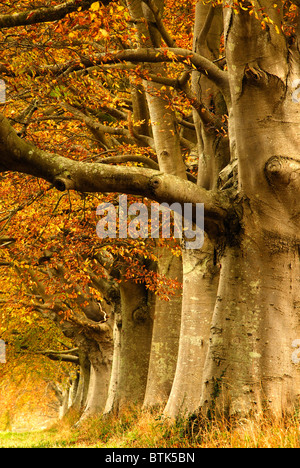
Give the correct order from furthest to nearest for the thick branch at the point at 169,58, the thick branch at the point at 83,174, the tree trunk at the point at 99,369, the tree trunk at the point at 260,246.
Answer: the tree trunk at the point at 99,369, the thick branch at the point at 169,58, the tree trunk at the point at 260,246, the thick branch at the point at 83,174

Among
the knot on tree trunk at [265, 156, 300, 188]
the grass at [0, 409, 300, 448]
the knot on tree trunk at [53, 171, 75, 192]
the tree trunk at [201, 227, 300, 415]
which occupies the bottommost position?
the grass at [0, 409, 300, 448]

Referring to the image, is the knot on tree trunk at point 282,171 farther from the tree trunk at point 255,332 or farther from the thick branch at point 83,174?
the thick branch at point 83,174

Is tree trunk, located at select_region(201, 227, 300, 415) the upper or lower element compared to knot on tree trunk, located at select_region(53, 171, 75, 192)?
lower

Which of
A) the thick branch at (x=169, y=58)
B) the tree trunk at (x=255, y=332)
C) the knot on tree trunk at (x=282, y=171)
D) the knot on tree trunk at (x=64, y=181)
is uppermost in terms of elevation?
the thick branch at (x=169, y=58)

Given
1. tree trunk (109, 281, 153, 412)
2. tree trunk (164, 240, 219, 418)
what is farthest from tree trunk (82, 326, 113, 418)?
tree trunk (164, 240, 219, 418)

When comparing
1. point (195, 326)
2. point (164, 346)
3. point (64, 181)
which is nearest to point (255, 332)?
point (195, 326)

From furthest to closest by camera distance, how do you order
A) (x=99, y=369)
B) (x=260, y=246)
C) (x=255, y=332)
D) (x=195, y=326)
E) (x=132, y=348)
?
1. (x=99, y=369)
2. (x=132, y=348)
3. (x=195, y=326)
4. (x=260, y=246)
5. (x=255, y=332)

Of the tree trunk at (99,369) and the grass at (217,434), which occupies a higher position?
the tree trunk at (99,369)

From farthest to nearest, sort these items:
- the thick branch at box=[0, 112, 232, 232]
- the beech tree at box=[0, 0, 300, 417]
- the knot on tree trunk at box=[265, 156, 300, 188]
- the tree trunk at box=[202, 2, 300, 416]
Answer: the knot on tree trunk at box=[265, 156, 300, 188] → the tree trunk at box=[202, 2, 300, 416] → the beech tree at box=[0, 0, 300, 417] → the thick branch at box=[0, 112, 232, 232]

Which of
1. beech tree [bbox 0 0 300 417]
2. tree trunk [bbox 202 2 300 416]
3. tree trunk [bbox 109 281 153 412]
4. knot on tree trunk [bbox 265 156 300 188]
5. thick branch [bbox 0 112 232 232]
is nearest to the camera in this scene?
thick branch [bbox 0 112 232 232]

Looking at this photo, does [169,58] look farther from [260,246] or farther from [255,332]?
[255,332]

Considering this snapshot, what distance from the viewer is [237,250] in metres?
6.31

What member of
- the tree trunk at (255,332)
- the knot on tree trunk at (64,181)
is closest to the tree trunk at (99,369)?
the tree trunk at (255,332)

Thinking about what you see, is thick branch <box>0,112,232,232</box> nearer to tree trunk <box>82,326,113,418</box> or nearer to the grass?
the grass
